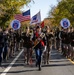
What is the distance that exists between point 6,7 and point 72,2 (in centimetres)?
2188

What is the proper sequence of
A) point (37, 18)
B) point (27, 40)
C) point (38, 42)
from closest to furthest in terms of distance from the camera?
point (38, 42), point (27, 40), point (37, 18)

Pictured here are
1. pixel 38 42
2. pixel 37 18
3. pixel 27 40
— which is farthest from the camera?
pixel 37 18

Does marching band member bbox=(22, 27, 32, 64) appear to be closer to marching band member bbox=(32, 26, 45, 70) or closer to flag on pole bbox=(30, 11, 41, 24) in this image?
marching band member bbox=(32, 26, 45, 70)

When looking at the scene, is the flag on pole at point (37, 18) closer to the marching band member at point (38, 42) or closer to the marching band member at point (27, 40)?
the marching band member at point (27, 40)

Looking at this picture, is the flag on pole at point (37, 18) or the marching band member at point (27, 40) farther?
the flag on pole at point (37, 18)

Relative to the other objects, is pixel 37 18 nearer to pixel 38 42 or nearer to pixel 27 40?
pixel 27 40

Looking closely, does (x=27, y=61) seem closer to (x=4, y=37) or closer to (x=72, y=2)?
(x=4, y=37)

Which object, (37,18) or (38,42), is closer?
(38,42)

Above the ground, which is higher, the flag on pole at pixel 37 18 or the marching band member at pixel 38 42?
the flag on pole at pixel 37 18

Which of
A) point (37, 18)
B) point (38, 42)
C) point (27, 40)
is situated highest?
point (37, 18)

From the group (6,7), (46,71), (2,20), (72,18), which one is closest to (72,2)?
(72,18)

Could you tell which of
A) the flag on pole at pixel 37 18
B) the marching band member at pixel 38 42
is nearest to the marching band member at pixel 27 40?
the marching band member at pixel 38 42

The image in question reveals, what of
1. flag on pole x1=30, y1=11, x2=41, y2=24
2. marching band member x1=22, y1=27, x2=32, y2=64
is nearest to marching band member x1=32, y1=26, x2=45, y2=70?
marching band member x1=22, y1=27, x2=32, y2=64

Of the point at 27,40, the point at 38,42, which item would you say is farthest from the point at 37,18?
the point at 38,42
